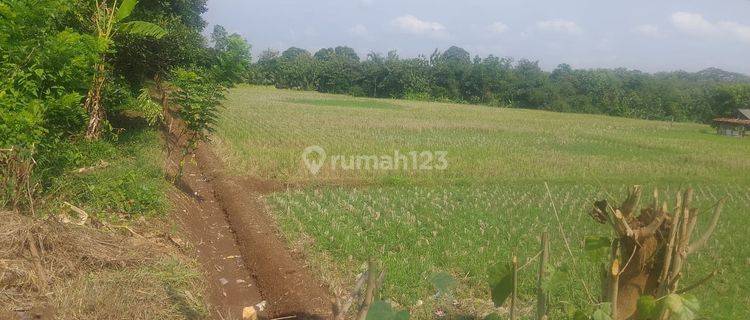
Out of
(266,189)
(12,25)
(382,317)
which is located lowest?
(266,189)

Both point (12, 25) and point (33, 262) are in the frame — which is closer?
point (33, 262)

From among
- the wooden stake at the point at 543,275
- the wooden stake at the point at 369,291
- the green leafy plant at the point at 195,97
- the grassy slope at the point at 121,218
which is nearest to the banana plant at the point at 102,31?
the grassy slope at the point at 121,218

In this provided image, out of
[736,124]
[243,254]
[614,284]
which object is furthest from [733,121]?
[614,284]

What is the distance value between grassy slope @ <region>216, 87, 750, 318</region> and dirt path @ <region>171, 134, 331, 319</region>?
1.16ft

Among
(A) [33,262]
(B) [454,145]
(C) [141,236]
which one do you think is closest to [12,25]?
(C) [141,236]

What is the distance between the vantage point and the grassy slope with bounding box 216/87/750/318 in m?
6.03

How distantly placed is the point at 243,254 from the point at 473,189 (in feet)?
16.3

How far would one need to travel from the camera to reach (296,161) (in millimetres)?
12359

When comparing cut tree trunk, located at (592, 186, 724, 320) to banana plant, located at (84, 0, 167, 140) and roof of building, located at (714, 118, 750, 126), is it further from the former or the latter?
roof of building, located at (714, 118, 750, 126)

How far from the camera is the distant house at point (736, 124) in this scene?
49.6ft

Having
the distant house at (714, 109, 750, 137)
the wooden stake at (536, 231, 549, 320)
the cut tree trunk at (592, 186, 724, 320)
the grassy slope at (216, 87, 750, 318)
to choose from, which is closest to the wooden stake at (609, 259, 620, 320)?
the cut tree trunk at (592, 186, 724, 320)

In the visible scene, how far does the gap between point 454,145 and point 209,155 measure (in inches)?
265

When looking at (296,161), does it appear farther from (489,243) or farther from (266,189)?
(489,243)

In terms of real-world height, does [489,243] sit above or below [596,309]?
below
